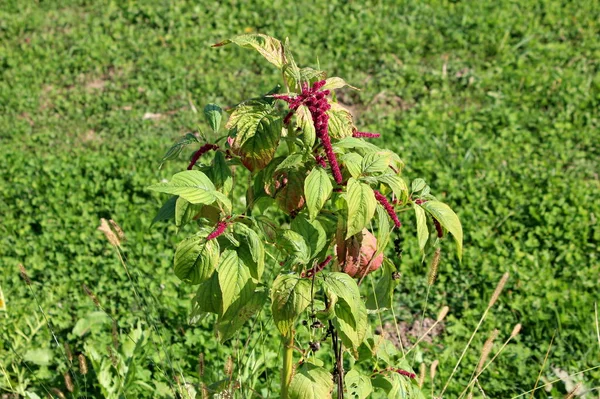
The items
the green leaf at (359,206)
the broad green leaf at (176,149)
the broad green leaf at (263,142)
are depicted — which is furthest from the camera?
the broad green leaf at (176,149)

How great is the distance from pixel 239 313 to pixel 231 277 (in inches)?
12.0

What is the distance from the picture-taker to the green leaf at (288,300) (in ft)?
7.02

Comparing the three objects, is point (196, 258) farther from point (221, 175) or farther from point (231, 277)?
point (221, 175)

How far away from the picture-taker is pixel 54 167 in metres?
5.41

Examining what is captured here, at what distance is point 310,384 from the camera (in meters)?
2.38

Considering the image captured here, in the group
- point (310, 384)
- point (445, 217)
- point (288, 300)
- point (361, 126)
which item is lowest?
point (361, 126)

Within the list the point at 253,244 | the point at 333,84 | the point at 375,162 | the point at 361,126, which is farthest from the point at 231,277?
the point at 361,126

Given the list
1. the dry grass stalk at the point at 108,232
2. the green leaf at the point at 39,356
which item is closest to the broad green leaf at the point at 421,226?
the dry grass stalk at the point at 108,232

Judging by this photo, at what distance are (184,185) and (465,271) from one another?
284cm

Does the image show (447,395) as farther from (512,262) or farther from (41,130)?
(41,130)

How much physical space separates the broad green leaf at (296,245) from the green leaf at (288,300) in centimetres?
8

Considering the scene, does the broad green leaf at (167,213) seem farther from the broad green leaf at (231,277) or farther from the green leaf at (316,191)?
the green leaf at (316,191)

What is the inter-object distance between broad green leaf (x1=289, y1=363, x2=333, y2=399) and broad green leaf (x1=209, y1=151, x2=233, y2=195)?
0.64 m

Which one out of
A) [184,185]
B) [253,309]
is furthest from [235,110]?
[253,309]
